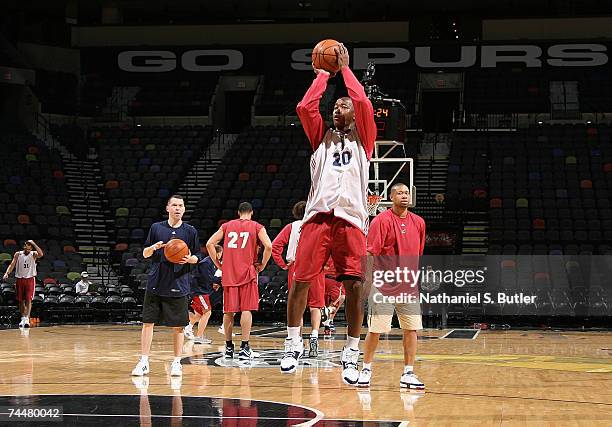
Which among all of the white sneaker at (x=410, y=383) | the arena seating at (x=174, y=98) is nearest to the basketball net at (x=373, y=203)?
the white sneaker at (x=410, y=383)

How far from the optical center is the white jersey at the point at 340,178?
23.4ft

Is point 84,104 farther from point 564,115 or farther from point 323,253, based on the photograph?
point 323,253

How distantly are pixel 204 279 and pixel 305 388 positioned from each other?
6.93m

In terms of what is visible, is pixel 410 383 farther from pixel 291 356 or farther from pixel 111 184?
pixel 111 184

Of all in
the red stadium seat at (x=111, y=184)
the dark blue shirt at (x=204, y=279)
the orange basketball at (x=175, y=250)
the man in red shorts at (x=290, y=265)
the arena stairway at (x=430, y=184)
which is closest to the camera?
the orange basketball at (x=175, y=250)

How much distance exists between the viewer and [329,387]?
28.6ft

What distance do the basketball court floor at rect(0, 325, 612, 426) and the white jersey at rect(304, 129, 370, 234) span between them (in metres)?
1.44

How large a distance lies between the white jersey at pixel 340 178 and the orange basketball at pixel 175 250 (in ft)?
8.55

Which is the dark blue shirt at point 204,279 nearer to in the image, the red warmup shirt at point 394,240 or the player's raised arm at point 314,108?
the red warmup shirt at point 394,240

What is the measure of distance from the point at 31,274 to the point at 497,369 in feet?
39.4

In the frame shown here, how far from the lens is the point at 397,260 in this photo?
28.5 feet

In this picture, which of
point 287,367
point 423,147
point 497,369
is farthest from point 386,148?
point 287,367

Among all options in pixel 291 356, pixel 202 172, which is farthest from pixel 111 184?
pixel 291 356

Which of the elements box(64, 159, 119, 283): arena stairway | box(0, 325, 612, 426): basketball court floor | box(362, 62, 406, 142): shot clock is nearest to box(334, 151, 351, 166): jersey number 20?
box(0, 325, 612, 426): basketball court floor
